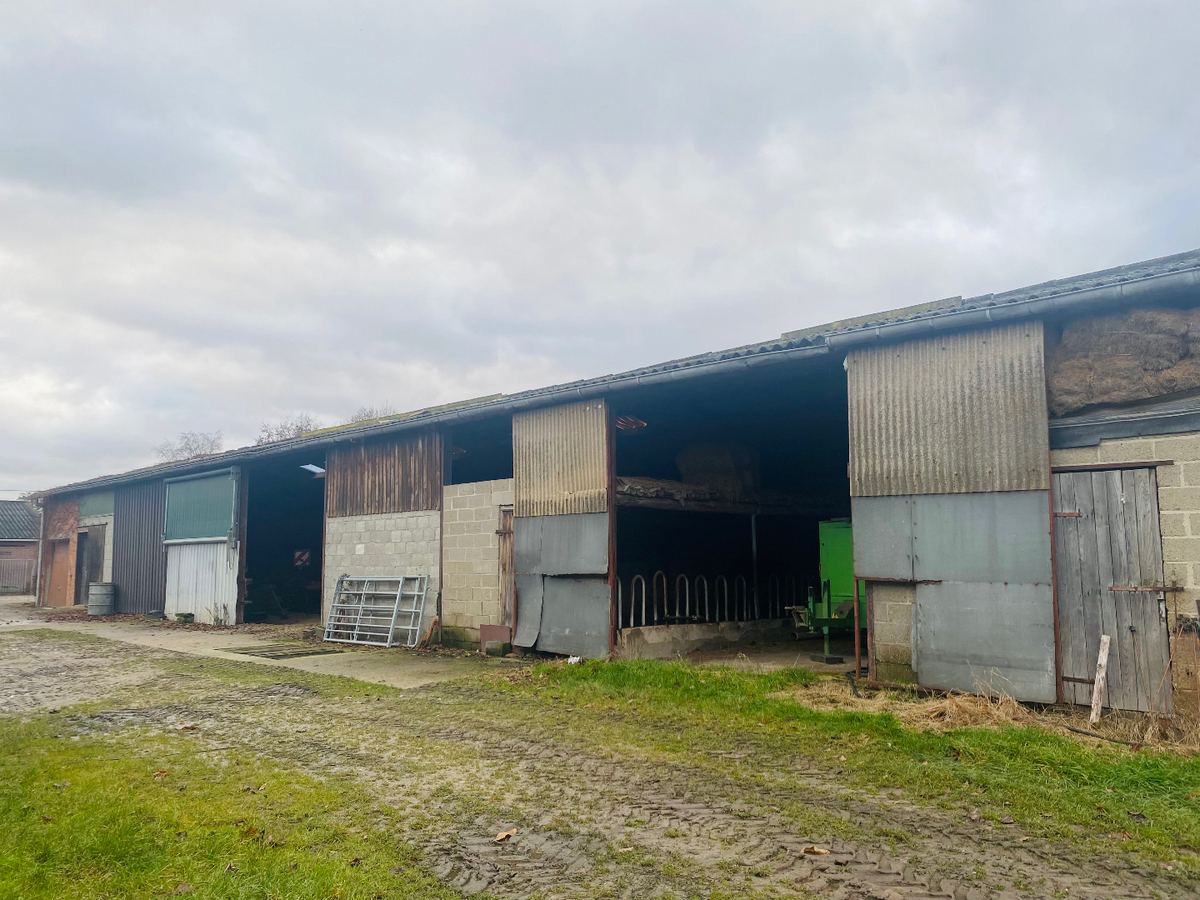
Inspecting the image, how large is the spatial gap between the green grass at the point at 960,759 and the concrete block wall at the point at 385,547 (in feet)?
17.2

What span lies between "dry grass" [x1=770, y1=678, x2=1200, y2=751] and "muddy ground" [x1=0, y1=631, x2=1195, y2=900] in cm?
126

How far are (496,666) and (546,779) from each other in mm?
5355

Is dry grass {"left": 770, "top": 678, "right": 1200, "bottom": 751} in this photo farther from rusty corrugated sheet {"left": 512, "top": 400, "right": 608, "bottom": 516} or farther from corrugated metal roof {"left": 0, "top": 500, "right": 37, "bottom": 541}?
corrugated metal roof {"left": 0, "top": 500, "right": 37, "bottom": 541}

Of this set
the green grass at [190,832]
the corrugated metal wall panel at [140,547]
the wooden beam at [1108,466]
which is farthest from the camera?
the corrugated metal wall panel at [140,547]

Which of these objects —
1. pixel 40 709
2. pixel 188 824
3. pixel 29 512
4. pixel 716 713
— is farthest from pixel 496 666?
pixel 29 512

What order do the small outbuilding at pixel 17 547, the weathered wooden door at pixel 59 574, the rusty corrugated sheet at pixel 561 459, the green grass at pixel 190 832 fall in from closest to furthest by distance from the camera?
the green grass at pixel 190 832, the rusty corrugated sheet at pixel 561 459, the weathered wooden door at pixel 59 574, the small outbuilding at pixel 17 547

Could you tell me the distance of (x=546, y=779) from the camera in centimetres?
522

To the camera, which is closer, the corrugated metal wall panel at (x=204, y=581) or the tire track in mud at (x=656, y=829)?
the tire track in mud at (x=656, y=829)

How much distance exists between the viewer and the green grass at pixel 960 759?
4.21 meters

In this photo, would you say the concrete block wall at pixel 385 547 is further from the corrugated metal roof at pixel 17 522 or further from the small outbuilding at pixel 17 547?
the corrugated metal roof at pixel 17 522

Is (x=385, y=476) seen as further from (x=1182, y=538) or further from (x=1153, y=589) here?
(x=1182, y=538)

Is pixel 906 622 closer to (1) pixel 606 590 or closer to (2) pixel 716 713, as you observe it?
(2) pixel 716 713

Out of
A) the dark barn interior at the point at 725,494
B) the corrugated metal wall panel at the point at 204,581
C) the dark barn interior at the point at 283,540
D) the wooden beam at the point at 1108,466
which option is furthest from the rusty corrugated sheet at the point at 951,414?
the corrugated metal wall panel at the point at 204,581

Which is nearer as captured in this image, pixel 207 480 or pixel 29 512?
pixel 207 480
